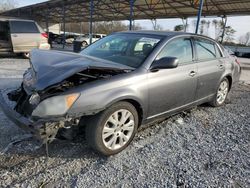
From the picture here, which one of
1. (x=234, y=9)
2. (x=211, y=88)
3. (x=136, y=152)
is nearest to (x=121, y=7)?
(x=234, y=9)

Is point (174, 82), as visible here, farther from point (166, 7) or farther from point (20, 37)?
point (166, 7)

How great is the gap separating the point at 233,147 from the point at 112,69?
2121mm

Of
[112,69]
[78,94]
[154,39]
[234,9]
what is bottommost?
[78,94]

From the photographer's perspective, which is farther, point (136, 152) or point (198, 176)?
point (136, 152)

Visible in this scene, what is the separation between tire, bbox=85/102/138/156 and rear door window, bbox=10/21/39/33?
9.37 metres

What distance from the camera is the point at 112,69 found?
9.78 ft

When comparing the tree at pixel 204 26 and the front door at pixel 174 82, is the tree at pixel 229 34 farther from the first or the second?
the front door at pixel 174 82

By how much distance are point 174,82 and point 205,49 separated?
1.36 metres

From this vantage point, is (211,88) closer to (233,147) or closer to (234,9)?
(233,147)

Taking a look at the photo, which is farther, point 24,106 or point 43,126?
point 24,106

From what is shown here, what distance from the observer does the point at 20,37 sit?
417 inches

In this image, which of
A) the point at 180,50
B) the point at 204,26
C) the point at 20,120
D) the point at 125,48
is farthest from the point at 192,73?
the point at 204,26

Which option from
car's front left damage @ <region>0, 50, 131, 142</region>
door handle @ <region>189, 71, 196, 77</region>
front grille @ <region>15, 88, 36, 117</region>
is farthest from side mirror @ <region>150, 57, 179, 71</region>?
front grille @ <region>15, 88, 36, 117</region>

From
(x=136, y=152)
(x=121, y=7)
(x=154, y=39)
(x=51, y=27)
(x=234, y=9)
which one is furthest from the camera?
(x=51, y=27)
